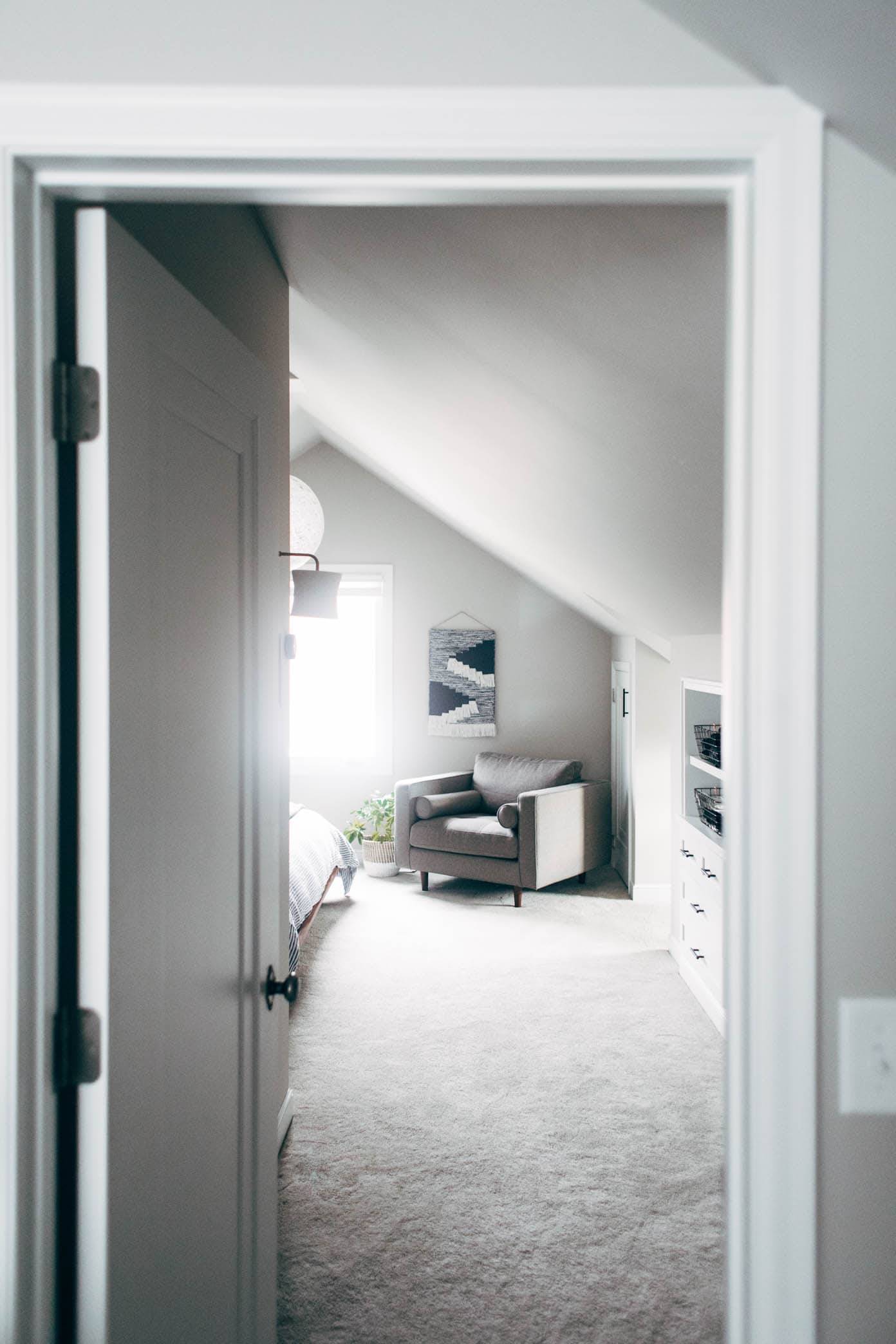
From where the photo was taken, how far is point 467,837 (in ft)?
19.0

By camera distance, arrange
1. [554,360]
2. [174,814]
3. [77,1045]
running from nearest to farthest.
Answer: [77,1045]
[174,814]
[554,360]

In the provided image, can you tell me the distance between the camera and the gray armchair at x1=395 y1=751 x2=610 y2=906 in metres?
5.63

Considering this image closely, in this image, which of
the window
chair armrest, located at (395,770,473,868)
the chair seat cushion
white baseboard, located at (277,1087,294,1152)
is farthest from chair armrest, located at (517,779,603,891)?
white baseboard, located at (277,1087,294,1152)

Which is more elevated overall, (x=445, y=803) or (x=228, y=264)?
(x=228, y=264)

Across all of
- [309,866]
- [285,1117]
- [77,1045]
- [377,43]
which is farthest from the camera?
[309,866]

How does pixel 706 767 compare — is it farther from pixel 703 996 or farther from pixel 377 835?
pixel 377 835

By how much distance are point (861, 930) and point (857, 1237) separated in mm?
309

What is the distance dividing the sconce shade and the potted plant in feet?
12.3

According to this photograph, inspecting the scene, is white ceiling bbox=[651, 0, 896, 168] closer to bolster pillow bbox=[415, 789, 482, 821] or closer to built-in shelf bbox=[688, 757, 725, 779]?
built-in shelf bbox=[688, 757, 725, 779]

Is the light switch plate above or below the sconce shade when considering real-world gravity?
below

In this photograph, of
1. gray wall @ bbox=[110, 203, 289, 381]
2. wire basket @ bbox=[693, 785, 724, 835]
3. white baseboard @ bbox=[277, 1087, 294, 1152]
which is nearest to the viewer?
gray wall @ bbox=[110, 203, 289, 381]

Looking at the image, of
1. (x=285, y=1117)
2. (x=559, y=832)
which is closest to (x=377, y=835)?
(x=559, y=832)

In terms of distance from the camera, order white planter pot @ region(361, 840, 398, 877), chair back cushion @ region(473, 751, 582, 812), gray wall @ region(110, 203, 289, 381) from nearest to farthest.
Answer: gray wall @ region(110, 203, 289, 381)
chair back cushion @ region(473, 751, 582, 812)
white planter pot @ region(361, 840, 398, 877)

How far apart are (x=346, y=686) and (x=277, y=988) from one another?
17.9ft
